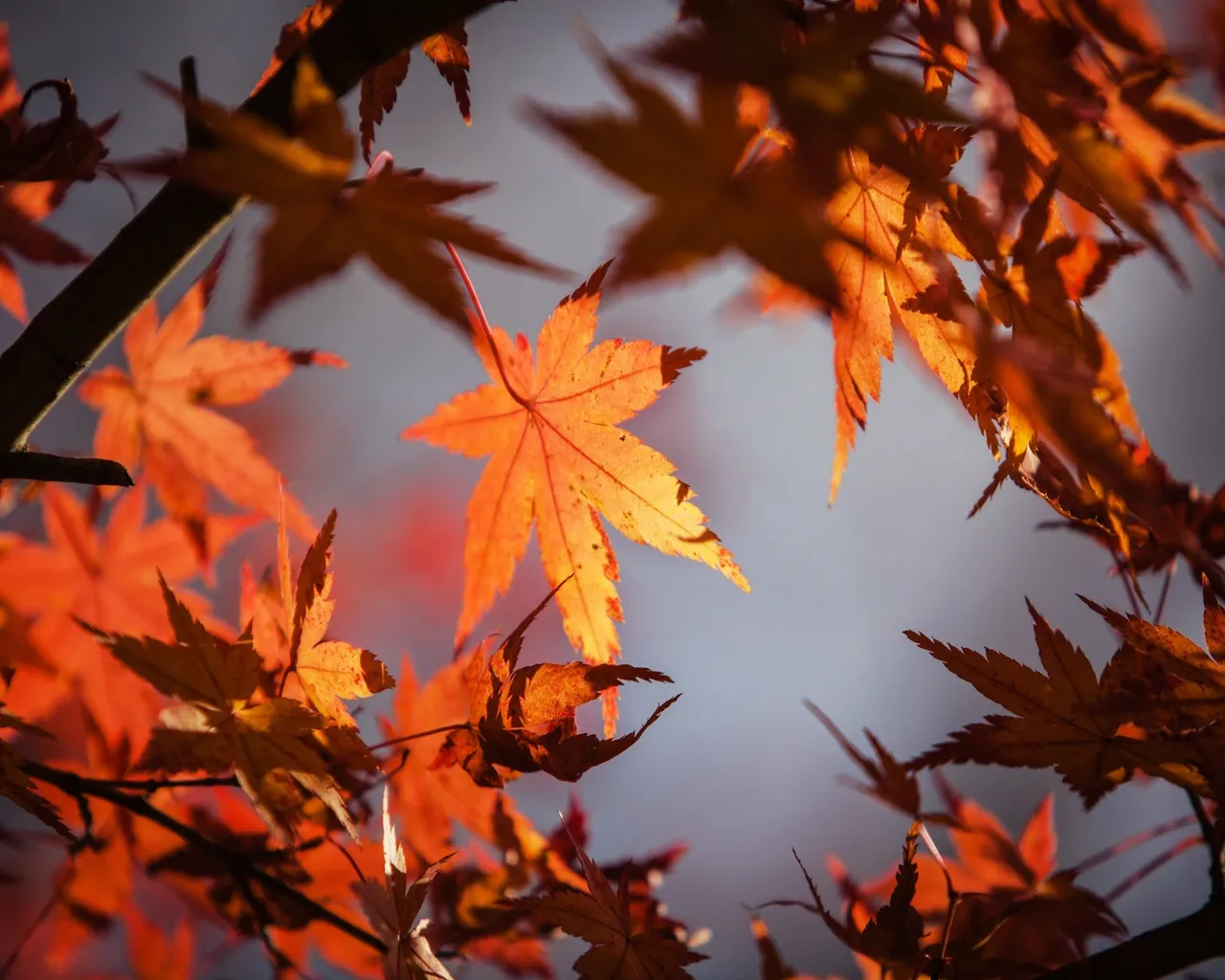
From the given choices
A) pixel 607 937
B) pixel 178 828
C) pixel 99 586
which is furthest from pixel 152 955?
pixel 607 937

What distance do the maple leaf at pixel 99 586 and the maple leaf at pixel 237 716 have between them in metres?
0.33

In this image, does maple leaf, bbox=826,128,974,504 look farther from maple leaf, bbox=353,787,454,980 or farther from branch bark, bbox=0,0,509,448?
maple leaf, bbox=353,787,454,980

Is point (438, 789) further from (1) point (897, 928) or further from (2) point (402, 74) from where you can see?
(2) point (402, 74)

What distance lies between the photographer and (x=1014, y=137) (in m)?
0.33

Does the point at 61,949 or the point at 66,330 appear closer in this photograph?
A: the point at 66,330

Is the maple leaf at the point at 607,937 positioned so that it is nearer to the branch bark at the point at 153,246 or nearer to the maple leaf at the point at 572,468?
the maple leaf at the point at 572,468

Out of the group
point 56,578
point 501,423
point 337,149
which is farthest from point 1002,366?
point 56,578

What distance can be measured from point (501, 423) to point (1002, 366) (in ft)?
1.44

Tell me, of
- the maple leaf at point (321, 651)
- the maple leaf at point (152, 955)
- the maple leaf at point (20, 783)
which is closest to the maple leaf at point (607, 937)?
the maple leaf at point (321, 651)

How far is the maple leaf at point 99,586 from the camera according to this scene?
74cm


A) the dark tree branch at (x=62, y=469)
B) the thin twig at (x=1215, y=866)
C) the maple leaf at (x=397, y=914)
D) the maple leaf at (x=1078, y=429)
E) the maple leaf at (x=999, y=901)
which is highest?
the dark tree branch at (x=62, y=469)

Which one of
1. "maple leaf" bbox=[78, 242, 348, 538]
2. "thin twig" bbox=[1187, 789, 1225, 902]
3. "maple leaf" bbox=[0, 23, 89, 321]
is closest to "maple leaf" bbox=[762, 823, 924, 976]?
"thin twig" bbox=[1187, 789, 1225, 902]

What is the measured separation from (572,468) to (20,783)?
1.37 feet

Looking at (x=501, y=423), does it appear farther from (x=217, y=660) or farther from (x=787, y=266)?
(x=787, y=266)
